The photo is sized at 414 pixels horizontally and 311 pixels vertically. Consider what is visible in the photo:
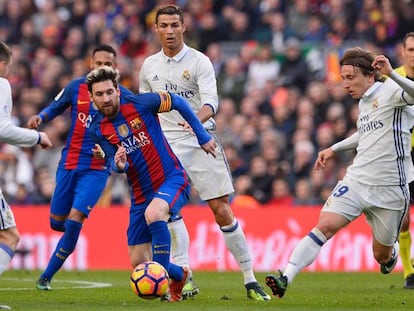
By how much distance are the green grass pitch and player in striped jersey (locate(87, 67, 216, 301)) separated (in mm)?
604

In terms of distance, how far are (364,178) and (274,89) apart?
10.8 m

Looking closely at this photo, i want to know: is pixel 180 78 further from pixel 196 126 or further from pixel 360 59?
pixel 360 59

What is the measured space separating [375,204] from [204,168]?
1.92 meters

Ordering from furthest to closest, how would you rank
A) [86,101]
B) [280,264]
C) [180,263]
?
[280,264] → [86,101] → [180,263]

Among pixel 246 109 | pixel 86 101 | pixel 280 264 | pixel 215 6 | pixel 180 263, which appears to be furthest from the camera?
pixel 215 6

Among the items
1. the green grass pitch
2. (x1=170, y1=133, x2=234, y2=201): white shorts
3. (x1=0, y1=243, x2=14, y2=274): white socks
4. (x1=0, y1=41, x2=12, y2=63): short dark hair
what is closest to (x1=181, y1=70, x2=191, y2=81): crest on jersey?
(x1=170, y1=133, x2=234, y2=201): white shorts

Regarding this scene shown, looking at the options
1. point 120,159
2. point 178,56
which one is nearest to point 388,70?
point 120,159

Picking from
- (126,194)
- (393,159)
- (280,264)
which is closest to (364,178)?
(393,159)

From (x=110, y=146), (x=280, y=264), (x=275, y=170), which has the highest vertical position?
(x=110, y=146)

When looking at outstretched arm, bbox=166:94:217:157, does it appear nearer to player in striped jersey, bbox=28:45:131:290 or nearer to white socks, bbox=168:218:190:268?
white socks, bbox=168:218:190:268

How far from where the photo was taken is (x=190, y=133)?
12.7m

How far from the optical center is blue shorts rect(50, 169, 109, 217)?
44.9 feet

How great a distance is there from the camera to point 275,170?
65.6 feet

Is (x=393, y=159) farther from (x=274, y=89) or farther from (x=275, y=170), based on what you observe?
(x=274, y=89)
